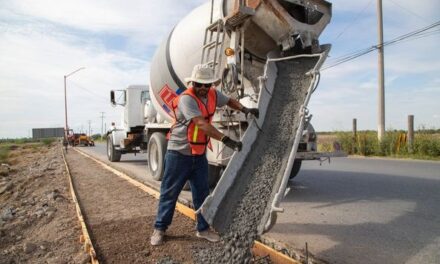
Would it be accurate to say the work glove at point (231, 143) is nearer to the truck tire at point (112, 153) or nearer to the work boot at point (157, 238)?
the work boot at point (157, 238)

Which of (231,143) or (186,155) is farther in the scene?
(186,155)

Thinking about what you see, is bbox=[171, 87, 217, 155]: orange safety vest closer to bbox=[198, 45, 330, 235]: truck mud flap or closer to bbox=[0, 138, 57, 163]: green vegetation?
bbox=[198, 45, 330, 235]: truck mud flap

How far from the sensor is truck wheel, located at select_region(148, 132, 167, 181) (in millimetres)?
8609

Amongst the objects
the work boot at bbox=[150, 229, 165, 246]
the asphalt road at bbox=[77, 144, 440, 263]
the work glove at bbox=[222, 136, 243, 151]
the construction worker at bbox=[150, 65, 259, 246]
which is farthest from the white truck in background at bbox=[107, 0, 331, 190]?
the work boot at bbox=[150, 229, 165, 246]

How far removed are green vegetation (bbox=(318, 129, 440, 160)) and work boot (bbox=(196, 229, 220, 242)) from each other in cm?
1028

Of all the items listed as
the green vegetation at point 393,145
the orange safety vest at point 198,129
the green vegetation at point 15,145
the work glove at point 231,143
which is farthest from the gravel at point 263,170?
the green vegetation at point 15,145

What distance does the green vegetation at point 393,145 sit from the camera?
14469 mm

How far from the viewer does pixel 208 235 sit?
4172mm

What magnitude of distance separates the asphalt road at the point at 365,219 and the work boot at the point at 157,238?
1228 mm

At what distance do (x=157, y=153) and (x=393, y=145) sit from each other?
1082cm

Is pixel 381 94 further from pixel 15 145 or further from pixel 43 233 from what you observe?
pixel 15 145

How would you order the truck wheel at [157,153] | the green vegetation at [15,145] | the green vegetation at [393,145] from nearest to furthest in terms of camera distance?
the truck wheel at [157,153], the green vegetation at [393,145], the green vegetation at [15,145]

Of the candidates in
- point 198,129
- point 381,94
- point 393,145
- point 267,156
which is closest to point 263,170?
point 267,156

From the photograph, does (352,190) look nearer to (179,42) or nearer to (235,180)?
(235,180)
